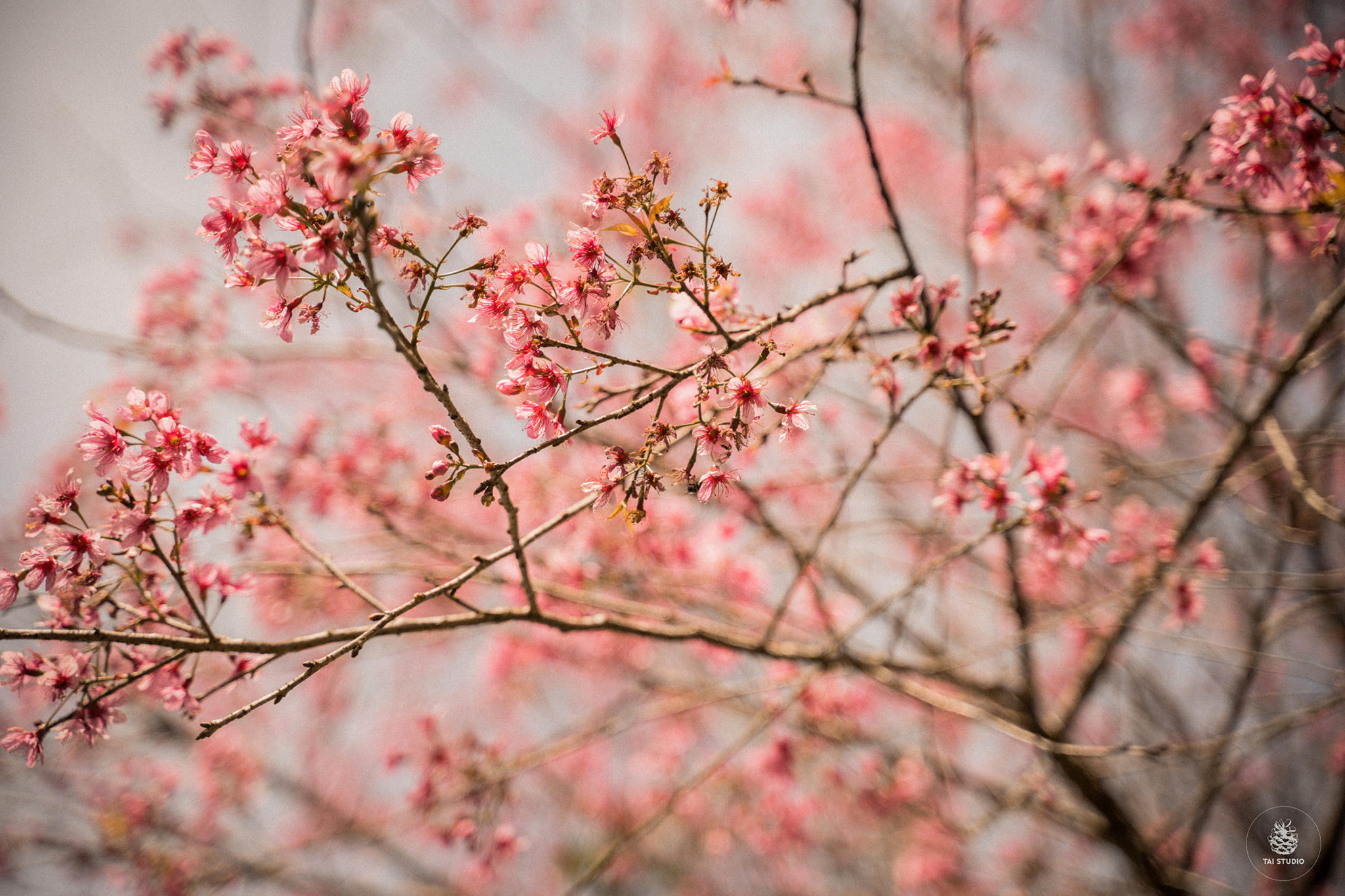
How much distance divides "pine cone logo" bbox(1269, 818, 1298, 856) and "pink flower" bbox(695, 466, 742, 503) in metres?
3.44

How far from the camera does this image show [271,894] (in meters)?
4.53

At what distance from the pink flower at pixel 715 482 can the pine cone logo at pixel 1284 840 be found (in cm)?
344

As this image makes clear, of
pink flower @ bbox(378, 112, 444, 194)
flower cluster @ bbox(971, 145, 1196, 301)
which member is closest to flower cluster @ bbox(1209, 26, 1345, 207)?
flower cluster @ bbox(971, 145, 1196, 301)

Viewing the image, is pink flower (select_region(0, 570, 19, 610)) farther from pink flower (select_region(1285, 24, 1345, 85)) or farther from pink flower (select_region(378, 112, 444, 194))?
pink flower (select_region(1285, 24, 1345, 85))

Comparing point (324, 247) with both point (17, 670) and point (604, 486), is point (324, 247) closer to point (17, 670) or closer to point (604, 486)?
point (604, 486)

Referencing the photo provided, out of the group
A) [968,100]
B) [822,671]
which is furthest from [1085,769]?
[968,100]

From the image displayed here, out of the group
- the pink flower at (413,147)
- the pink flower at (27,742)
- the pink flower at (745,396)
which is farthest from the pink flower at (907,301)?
the pink flower at (27,742)

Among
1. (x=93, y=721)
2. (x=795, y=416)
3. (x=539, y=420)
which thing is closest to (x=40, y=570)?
(x=93, y=721)

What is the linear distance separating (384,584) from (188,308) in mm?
3027

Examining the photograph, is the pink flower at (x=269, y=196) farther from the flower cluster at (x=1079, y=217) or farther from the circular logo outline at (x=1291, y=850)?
the circular logo outline at (x=1291, y=850)

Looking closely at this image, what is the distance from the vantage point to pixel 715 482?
1082mm

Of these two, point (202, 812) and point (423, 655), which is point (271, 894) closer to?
point (202, 812)

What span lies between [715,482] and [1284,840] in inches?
138

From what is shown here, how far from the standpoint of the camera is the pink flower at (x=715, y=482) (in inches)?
41.4
